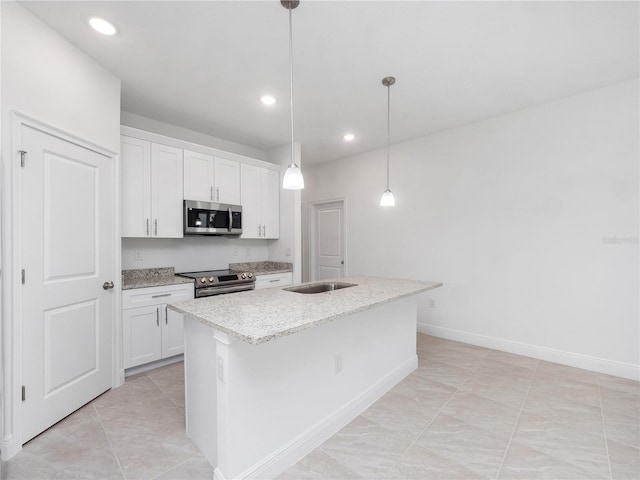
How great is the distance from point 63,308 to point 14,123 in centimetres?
123

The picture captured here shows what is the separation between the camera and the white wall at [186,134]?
344 cm

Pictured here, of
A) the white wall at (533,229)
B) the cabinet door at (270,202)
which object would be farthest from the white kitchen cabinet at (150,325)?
the white wall at (533,229)

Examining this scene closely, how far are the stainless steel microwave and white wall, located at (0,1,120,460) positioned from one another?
51.1 inches

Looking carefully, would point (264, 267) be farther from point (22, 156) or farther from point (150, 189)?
point (22, 156)

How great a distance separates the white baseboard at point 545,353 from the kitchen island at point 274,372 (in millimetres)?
1862

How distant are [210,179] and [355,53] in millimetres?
2254

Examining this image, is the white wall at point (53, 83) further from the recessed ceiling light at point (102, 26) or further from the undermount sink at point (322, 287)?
the undermount sink at point (322, 287)

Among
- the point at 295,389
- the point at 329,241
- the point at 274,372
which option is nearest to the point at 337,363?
the point at 295,389

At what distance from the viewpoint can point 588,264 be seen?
297cm

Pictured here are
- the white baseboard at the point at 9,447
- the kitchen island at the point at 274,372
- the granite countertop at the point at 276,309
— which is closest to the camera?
the granite countertop at the point at 276,309

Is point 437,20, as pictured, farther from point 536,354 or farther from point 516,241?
point 536,354

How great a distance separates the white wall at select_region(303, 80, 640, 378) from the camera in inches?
111

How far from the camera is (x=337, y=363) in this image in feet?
6.95

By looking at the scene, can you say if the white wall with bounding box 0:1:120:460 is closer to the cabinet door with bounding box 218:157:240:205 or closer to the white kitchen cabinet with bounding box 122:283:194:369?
the white kitchen cabinet with bounding box 122:283:194:369
